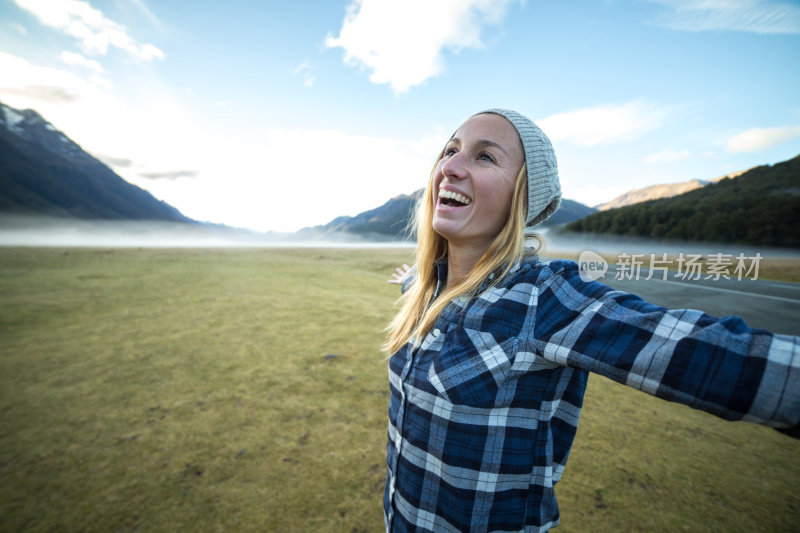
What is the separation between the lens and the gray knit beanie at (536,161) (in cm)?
136

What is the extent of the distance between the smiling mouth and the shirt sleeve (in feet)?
2.03

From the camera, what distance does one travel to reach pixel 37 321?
6.33 meters

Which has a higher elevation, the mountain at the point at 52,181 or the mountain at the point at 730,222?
the mountain at the point at 52,181

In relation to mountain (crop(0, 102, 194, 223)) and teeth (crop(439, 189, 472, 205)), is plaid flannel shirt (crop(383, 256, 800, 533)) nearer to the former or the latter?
teeth (crop(439, 189, 472, 205))

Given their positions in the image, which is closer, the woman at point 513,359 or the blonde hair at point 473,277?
the woman at point 513,359

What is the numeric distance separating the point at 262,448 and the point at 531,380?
270cm

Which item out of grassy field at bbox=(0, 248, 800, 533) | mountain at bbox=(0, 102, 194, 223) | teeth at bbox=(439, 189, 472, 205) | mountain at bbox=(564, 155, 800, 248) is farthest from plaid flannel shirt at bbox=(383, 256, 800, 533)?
mountain at bbox=(0, 102, 194, 223)

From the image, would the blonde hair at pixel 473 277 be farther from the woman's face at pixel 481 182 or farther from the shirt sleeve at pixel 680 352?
the shirt sleeve at pixel 680 352

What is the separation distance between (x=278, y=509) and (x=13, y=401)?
3649 mm

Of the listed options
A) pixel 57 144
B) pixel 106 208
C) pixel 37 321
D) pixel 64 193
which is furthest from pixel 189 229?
pixel 37 321

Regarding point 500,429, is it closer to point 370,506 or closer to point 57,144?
point 370,506

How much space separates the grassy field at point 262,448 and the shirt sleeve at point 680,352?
2.00 meters

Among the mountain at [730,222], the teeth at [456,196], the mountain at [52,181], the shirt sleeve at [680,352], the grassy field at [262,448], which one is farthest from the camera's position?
the mountain at [52,181]

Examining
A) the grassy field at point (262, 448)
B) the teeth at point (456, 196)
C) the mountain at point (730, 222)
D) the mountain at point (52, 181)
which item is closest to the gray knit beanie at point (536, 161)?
the teeth at point (456, 196)
